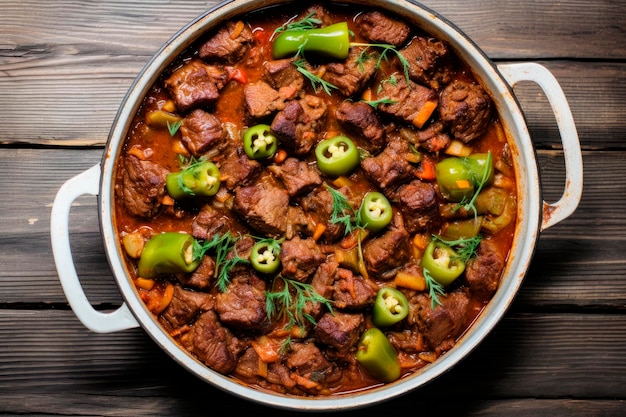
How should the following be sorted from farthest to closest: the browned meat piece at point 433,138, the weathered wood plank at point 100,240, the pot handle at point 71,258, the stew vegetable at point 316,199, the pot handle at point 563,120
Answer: the weathered wood plank at point 100,240
the browned meat piece at point 433,138
the stew vegetable at point 316,199
the pot handle at point 563,120
the pot handle at point 71,258

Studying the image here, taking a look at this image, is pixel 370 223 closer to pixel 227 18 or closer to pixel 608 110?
pixel 227 18

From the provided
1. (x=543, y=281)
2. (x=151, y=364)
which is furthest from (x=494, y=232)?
(x=151, y=364)

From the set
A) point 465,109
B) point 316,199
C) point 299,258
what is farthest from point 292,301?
point 465,109

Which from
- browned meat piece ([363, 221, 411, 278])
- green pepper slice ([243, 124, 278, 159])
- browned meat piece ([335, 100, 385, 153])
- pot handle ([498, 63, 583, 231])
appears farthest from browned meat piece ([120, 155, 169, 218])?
pot handle ([498, 63, 583, 231])

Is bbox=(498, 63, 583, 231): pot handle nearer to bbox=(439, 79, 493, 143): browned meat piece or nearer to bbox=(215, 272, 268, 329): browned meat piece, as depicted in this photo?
bbox=(439, 79, 493, 143): browned meat piece

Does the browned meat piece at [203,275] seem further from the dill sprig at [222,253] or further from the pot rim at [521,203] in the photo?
the pot rim at [521,203]

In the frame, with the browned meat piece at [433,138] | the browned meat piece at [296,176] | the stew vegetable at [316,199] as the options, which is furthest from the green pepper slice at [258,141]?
the browned meat piece at [433,138]
